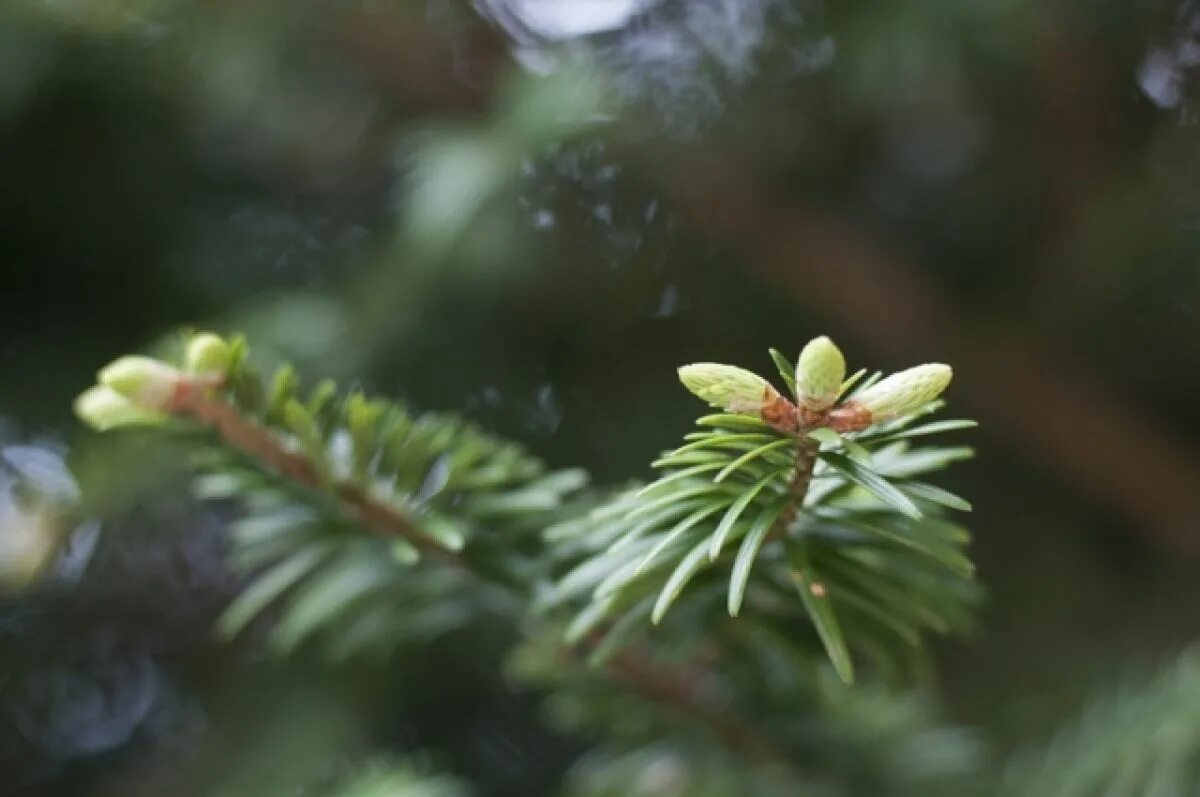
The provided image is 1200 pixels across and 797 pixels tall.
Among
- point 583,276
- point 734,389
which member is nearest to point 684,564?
point 734,389

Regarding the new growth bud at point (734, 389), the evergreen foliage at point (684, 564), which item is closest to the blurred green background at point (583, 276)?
the evergreen foliage at point (684, 564)

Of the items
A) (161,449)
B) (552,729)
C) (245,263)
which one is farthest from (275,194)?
(552,729)

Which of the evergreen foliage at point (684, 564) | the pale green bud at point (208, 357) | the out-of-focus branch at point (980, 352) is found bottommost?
the evergreen foliage at point (684, 564)

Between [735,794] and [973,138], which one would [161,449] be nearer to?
[735,794]

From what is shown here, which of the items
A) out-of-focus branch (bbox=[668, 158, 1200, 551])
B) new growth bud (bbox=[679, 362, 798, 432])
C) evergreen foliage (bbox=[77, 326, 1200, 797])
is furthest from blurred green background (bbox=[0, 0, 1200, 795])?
new growth bud (bbox=[679, 362, 798, 432])

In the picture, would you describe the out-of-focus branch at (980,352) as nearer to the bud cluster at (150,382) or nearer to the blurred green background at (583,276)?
the blurred green background at (583,276)

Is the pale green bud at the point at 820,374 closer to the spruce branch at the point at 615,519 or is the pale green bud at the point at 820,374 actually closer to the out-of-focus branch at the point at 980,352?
the spruce branch at the point at 615,519

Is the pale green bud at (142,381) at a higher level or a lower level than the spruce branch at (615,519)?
higher

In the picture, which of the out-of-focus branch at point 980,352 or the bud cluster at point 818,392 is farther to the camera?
the out-of-focus branch at point 980,352
